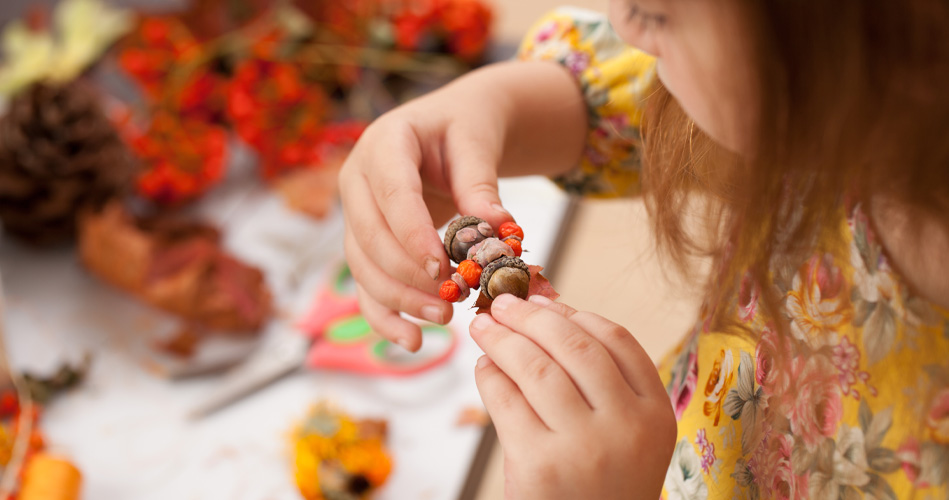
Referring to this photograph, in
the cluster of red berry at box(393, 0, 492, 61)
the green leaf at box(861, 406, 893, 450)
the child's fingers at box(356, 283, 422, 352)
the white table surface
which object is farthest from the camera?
the cluster of red berry at box(393, 0, 492, 61)

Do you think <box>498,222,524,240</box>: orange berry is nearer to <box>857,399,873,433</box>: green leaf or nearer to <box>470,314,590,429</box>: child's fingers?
<box>470,314,590,429</box>: child's fingers

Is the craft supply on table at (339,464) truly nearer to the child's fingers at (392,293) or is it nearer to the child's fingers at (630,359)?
the child's fingers at (392,293)

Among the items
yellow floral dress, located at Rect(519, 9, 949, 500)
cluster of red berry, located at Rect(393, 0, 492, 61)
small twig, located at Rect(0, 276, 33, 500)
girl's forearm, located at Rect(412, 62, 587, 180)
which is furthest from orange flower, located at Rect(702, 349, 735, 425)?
cluster of red berry, located at Rect(393, 0, 492, 61)

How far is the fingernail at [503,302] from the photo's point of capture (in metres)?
0.35

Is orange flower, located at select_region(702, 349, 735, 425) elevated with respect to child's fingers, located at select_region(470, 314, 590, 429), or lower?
lower

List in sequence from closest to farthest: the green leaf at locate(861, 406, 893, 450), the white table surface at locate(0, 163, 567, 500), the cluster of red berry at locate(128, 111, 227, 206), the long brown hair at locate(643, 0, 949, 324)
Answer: the long brown hair at locate(643, 0, 949, 324), the green leaf at locate(861, 406, 893, 450), the white table surface at locate(0, 163, 567, 500), the cluster of red berry at locate(128, 111, 227, 206)

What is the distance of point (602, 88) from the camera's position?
0.53 m

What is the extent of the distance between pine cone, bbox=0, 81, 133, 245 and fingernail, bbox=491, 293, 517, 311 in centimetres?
53

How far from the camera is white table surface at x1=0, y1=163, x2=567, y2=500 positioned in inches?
23.2

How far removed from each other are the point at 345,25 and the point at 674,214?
0.62 metres

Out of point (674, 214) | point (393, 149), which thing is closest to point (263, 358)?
point (393, 149)

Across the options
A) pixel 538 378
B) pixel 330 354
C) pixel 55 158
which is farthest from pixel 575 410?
pixel 55 158

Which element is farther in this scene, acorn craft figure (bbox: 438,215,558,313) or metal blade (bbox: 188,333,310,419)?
metal blade (bbox: 188,333,310,419)

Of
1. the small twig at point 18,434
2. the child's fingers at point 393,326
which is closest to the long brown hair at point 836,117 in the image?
the child's fingers at point 393,326
